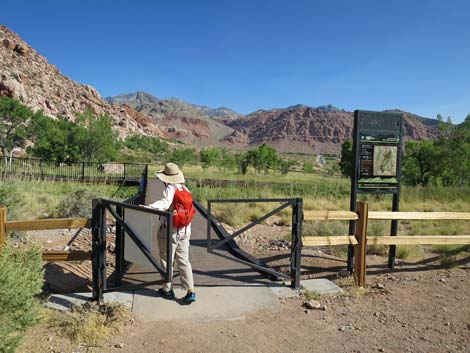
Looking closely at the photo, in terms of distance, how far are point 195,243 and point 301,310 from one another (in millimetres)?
3499

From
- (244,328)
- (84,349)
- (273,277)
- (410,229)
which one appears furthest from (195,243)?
(410,229)

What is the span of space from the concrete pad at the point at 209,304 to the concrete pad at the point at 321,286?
2.09 ft

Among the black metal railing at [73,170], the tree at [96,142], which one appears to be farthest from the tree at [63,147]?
the black metal railing at [73,170]

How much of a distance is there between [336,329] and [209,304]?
61.8 inches

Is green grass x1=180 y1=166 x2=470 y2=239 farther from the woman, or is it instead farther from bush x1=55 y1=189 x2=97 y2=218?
the woman

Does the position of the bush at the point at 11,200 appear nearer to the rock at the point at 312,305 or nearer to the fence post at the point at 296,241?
the fence post at the point at 296,241

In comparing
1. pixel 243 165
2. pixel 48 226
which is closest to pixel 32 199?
pixel 48 226

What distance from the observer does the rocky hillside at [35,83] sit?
82.4 meters

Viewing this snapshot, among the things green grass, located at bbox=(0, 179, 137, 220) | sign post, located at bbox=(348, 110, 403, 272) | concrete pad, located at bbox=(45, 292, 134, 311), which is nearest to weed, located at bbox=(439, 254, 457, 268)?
sign post, located at bbox=(348, 110, 403, 272)

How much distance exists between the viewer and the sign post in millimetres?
6598

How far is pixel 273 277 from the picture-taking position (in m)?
6.06

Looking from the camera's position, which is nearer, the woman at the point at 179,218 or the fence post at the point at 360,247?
the woman at the point at 179,218

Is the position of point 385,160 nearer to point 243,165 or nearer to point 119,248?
point 119,248

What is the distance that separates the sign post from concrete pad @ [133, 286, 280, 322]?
2277 millimetres
